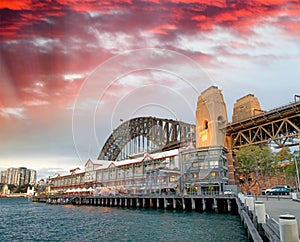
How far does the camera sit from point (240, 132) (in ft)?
195

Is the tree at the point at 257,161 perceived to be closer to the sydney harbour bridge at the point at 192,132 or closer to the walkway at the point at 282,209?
the sydney harbour bridge at the point at 192,132

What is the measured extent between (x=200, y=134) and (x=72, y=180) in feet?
175

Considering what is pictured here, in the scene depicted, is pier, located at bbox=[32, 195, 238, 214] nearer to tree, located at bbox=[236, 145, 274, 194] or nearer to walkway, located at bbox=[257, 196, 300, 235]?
walkway, located at bbox=[257, 196, 300, 235]

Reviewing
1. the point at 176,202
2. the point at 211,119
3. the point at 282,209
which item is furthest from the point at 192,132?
the point at 282,209

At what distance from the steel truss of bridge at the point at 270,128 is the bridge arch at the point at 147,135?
67.5 ft

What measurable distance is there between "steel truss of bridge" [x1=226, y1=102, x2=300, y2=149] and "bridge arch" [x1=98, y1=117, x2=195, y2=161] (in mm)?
20580

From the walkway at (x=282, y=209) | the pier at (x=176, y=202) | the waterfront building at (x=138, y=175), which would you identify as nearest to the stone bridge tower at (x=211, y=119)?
the waterfront building at (x=138, y=175)

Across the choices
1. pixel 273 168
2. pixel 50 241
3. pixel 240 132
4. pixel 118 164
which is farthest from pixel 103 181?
pixel 50 241

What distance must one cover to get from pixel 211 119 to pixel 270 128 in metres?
13.8

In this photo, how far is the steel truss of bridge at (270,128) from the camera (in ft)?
154

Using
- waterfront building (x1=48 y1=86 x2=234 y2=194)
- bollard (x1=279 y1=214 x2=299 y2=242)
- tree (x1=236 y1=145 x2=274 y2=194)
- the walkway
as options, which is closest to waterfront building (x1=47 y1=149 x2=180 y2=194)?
waterfront building (x1=48 y1=86 x2=234 y2=194)

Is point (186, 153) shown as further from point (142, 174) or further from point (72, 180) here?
point (72, 180)

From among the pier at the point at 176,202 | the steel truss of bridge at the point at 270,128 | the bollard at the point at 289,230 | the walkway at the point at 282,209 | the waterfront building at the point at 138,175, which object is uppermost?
the steel truss of bridge at the point at 270,128

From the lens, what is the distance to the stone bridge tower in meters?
61.7
